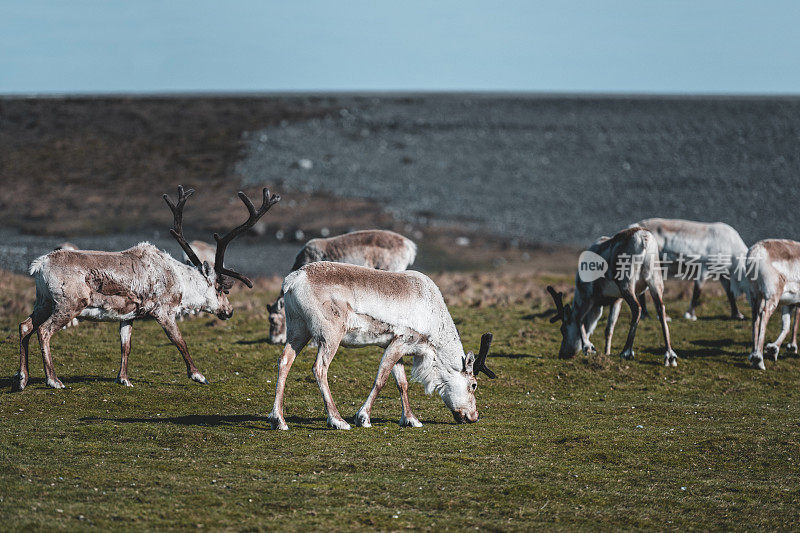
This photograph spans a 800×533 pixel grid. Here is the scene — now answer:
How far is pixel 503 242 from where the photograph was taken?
53094 mm

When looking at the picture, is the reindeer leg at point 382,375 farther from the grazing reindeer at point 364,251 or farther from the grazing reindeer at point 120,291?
the grazing reindeer at point 364,251

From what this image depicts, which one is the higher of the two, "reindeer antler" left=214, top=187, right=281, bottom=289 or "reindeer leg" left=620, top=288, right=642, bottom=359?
"reindeer antler" left=214, top=187, right=281, bottom=289

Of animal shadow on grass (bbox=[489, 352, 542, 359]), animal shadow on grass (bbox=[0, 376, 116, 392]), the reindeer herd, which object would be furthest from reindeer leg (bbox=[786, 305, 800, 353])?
animal shadow on grass (bbox=[0, 376, 116, 392])

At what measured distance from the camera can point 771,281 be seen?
20562mm

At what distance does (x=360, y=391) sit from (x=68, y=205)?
45838 mm

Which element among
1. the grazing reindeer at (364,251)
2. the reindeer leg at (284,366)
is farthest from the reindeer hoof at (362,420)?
the grazing reindeer at (364,251)

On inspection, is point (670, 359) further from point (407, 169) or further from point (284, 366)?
point (407, 169)

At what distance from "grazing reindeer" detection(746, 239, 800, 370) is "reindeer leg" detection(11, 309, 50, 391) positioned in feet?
51.9

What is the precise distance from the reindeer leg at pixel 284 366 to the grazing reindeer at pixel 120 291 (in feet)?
10.3

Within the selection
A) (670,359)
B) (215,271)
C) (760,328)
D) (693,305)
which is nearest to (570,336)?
(670,359)

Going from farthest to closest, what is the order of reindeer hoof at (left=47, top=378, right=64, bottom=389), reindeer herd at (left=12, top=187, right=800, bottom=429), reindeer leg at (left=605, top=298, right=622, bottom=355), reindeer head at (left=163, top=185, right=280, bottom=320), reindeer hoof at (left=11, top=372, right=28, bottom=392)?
1. reindeer leg at (left=605, top=298, right=622, bottom=355)
2. reindeer head at (left=163, top=185, right=280, bottom=320)
3. reindeer hoof at (left=47, top=378, right=64, bottom=389)
4. reindeer hoof at (left=11, top=372, right=28, bottom=392)
5. reindeer herd at (left=12, top=187, right=800, bottom=429)

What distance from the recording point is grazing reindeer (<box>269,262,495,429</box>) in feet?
43.1

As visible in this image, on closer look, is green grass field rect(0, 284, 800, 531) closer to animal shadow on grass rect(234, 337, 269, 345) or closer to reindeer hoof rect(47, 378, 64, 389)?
reindeer hoof rect(47, 378, 64, 389)

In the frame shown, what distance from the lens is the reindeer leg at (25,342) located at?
14938 millimetres
